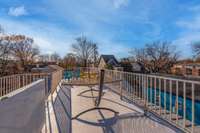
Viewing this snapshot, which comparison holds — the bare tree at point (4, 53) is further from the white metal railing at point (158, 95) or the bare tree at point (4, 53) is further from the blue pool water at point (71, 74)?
the white metal railing at point (158, 95)

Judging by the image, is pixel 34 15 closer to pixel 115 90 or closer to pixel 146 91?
pixel 115 90

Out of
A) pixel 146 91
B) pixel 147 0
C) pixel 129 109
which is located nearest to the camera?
pixel 146 91

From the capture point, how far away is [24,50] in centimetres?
2758

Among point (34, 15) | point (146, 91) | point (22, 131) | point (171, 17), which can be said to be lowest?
point (22, 131)

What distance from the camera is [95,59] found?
2908cm

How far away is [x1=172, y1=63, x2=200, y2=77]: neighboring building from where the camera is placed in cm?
2362

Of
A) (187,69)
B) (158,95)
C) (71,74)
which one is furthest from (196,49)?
(158,95)

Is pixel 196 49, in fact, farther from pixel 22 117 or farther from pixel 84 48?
pixel 22 117

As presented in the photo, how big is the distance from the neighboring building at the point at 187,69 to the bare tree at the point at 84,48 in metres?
11.5

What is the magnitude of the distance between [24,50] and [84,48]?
8.31m

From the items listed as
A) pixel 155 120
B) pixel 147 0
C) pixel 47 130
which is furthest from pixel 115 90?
pixel 147 0

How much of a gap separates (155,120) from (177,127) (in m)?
0.61

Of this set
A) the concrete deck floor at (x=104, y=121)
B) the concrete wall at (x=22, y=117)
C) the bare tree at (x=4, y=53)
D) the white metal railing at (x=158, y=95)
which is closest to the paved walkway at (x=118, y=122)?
the concrete deck floor at (x=104, y=121)

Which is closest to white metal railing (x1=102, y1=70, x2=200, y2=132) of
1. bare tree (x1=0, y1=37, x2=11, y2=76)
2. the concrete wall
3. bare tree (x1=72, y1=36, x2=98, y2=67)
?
the concrete wall
